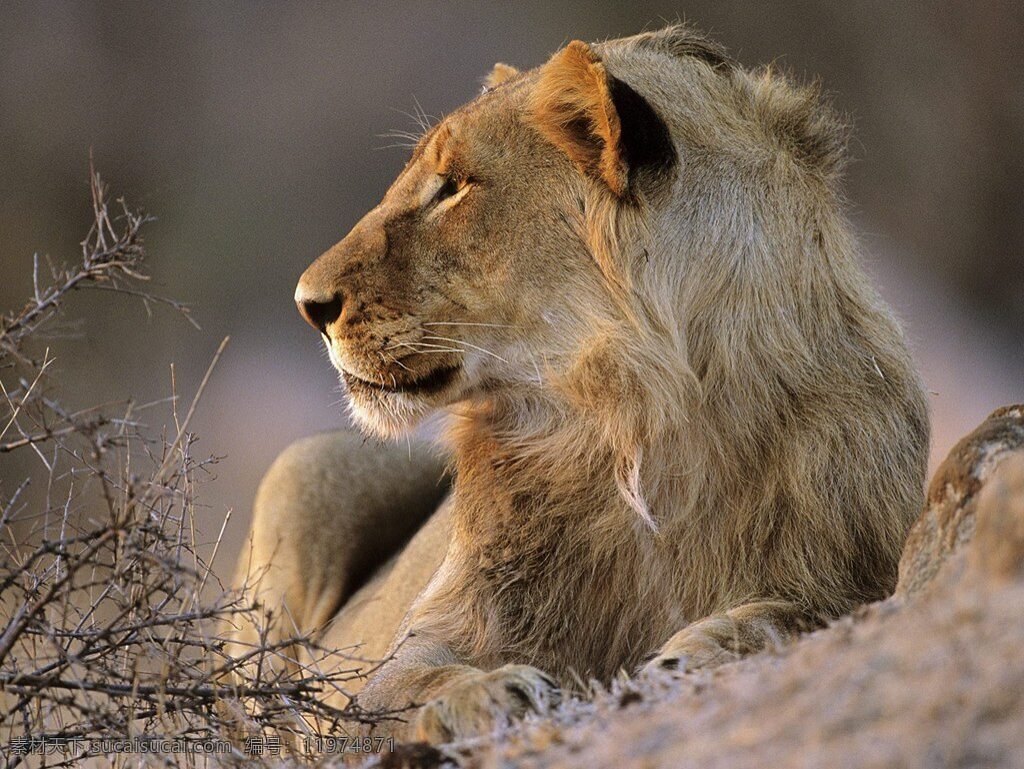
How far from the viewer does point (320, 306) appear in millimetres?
3322

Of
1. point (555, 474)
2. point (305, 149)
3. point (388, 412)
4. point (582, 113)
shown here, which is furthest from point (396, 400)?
point (305, 149)

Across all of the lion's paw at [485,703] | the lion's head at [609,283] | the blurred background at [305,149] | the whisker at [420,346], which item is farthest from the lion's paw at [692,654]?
the blurred background at [305,149]

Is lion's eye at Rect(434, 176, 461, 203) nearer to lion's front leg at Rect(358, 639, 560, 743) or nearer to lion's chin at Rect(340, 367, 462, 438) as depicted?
lion's chin at Rect(340, 367, 462, 438)

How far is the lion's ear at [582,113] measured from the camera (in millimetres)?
3148

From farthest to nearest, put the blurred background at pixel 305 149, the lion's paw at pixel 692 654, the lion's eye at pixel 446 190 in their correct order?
1. the blurred background at pixel 305 149
2. the lion's eye at pixel 446 190
3. the lion's paw at pixel 692 654

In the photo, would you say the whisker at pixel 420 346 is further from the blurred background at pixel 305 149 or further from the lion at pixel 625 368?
the blurred background at pixel 305 149

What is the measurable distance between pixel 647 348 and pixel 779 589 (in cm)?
63

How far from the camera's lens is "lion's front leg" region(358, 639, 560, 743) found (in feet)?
8.39

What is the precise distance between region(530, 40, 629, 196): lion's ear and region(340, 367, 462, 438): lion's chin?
1.94 feet

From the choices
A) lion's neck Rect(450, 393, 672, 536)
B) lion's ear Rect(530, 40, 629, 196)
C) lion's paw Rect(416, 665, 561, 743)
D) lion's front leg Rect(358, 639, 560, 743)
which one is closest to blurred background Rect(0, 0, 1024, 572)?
lion's neck Rect(450, 393, 672, 536)

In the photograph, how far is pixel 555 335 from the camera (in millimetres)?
3209

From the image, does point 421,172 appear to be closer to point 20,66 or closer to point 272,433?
point 272,433

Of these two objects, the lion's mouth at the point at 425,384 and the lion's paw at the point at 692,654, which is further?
the lion's mouth at the point at 425,384

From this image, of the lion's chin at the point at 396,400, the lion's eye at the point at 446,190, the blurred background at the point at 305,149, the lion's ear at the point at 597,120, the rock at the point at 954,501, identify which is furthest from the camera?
the blurred background at the point at 305,149
